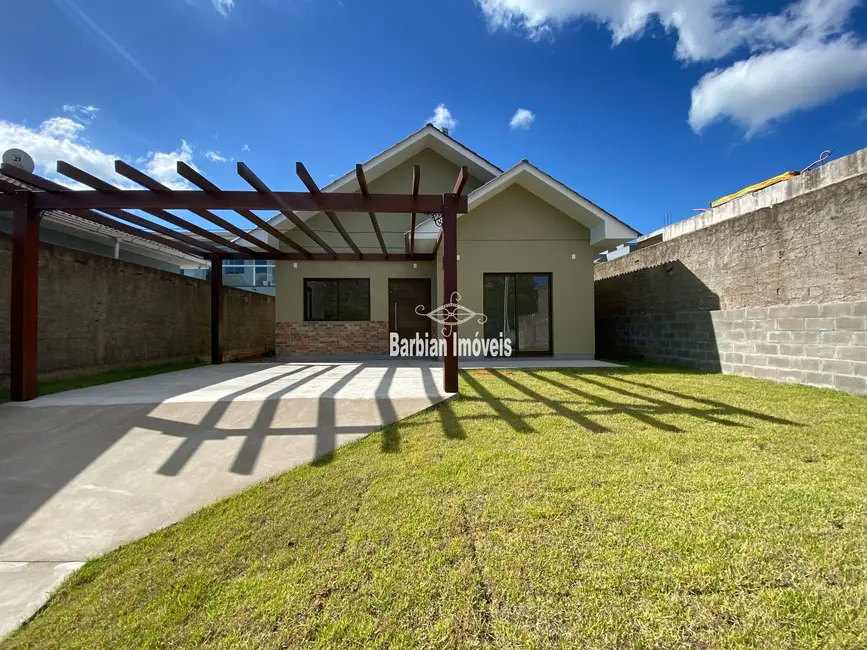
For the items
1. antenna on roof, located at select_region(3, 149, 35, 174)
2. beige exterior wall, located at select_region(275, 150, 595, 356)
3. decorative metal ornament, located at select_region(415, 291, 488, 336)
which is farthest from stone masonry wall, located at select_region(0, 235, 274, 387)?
beige exterior wall, located at select_region(275, 150, 595, 356)

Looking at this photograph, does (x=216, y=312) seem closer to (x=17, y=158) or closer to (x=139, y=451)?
(x=17, y=158)

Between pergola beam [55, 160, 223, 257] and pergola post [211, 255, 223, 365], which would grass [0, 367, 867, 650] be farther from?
pergola post [211, 255, 223, 365]

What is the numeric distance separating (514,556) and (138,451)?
3.86 m

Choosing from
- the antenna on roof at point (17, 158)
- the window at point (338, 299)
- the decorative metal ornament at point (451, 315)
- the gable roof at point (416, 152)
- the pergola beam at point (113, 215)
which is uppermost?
the gable roof at point (416, 152)

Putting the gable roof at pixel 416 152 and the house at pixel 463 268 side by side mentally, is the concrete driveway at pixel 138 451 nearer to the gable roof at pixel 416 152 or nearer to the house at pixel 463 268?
the house at pixel 463 268

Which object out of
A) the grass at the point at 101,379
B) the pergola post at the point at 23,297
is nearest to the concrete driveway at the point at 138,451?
the pergola post at the point at 23,297

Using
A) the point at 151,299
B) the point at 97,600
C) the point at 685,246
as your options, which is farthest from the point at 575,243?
the point at 151,299

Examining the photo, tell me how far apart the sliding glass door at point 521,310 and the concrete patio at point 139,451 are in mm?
4007

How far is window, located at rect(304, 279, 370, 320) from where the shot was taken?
36.2 feet

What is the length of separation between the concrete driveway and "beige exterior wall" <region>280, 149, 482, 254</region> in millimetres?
5835

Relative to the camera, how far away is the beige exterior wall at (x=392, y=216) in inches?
427

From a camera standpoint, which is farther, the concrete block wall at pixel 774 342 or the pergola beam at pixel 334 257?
the pergola beam at pixel 334 257

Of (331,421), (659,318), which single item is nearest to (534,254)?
(659,318)

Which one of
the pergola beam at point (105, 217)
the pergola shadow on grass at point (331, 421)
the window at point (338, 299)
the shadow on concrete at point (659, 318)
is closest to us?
the pergola shadow on grass at point (331, 421)
